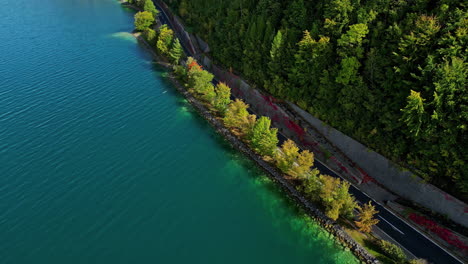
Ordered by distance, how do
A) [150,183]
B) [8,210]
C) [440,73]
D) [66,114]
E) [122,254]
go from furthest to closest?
[66,114] → [150,183] → [8,210] → [122,254] → [440,73]

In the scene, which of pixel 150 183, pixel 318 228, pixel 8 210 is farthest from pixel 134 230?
pixel 318 228

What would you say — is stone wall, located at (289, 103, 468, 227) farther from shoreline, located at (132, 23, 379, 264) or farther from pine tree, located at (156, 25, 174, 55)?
pine tree, located at (156, 25, 174, 55)

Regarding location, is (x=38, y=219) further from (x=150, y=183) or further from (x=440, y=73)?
(x=440, y=73)

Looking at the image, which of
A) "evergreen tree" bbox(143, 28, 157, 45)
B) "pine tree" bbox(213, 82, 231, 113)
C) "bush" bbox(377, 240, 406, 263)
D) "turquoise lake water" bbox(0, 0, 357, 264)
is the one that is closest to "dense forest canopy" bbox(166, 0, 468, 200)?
"pine tree" bbox(213, 82, 231, 113)

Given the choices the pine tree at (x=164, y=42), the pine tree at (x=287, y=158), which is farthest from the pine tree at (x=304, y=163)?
the pine tree at (x=164, y=42)

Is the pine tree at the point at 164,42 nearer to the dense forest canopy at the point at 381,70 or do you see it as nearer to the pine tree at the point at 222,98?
the pine tree at the point at 222,98

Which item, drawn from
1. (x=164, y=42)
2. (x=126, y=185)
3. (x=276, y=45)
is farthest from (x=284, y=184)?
(x=164, y=42)

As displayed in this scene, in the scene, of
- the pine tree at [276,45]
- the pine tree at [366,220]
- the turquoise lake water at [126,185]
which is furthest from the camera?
the pine tree at [276,45]
